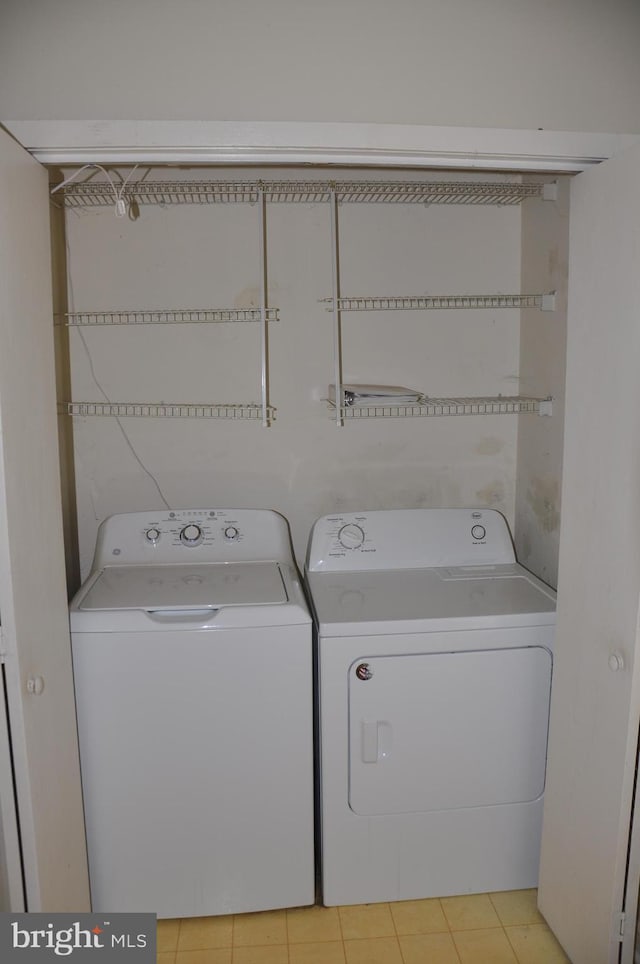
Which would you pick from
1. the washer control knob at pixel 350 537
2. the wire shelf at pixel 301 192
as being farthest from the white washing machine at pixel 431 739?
the wire shelf at pixel 301 192

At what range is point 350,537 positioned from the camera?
2455mm

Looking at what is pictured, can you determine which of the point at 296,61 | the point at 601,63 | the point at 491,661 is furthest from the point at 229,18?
the point at 491,661

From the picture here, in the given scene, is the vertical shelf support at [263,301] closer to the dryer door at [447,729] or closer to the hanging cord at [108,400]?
the hanging cord at [108,400]

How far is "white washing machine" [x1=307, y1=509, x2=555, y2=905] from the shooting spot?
2016 millimetres

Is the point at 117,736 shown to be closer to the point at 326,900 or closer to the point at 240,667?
the point at 240,667

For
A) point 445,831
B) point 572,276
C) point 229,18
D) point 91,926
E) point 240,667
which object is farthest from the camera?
point 445,831

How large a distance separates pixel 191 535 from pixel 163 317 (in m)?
0.72

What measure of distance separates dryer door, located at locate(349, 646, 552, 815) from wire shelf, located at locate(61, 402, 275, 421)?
978 mm

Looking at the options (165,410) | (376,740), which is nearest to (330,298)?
(165,410)

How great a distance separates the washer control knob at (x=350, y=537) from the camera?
8.05ft

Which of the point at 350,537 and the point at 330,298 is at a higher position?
the point at 330,298

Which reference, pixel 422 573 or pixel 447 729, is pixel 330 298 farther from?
pixel 447 729

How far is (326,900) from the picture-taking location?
2113 mm

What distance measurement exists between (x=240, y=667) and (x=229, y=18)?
1482 mm
